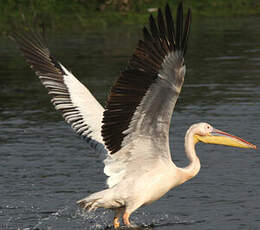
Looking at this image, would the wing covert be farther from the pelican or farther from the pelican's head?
the pelican's head

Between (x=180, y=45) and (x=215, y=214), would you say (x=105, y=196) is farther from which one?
(x=180, y=45)

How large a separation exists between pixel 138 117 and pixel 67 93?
167 centimetres

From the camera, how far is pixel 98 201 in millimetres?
7453

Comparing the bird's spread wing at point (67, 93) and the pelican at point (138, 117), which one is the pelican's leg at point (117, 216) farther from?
the bird's spread wing at point (67, 93)

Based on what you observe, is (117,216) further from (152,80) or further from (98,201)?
(152,80)

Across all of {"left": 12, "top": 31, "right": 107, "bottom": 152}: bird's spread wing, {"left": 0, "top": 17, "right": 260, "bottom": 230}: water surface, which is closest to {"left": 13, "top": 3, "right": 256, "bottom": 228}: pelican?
{"left": 12, "top": 31, "right": 107, "bottom": 152}: bird's spread wing

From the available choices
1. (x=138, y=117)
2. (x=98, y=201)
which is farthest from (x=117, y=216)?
(x=138, y=117)

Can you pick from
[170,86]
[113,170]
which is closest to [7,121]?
[113,170]

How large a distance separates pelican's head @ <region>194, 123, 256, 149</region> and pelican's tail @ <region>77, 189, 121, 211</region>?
1139 millimetres

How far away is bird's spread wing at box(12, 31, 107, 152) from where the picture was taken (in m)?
8.11

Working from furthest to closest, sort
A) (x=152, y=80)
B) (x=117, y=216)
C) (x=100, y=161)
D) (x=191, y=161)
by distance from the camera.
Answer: (x=100, y=161)
(x=117, y=216)
(x=191, y=161)
(x=152, y=80)

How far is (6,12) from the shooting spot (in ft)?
88.7

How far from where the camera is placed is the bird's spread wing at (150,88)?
252 inches

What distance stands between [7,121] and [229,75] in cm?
573
